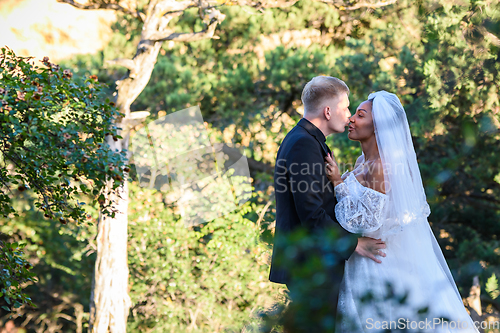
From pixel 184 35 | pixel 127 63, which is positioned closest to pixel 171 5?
pixel 184 35

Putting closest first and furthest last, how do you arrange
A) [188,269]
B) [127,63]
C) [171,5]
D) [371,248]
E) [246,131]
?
1. [371,248]
2. [127,63]
3. [171,5]
4. [188,269]
5. [246,131]

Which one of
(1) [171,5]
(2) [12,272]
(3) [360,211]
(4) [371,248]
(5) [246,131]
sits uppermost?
(1) [171,5]

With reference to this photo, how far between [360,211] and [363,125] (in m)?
0.61

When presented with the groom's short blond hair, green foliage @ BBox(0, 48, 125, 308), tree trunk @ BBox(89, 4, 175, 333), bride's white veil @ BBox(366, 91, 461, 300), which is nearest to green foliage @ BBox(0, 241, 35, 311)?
green foliage @ BBox(0, 48, 125, 308)

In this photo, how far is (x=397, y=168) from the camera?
8.28 feet

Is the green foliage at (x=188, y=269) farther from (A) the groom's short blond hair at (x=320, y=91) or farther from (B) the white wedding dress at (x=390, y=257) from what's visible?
(A) the groom's short blond hair at (x=320, y=91)

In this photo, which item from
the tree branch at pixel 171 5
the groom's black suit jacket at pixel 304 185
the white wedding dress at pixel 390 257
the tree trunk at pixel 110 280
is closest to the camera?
the groom's black suit jacket at pixel 304 185

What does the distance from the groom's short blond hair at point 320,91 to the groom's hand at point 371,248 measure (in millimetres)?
837

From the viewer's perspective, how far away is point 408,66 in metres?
6.82

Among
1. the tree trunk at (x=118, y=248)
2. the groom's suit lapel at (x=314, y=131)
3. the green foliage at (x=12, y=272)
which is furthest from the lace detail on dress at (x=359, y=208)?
the tree trunk at (x=118, y=248)

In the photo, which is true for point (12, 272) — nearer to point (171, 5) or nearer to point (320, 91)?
point (320, 91)

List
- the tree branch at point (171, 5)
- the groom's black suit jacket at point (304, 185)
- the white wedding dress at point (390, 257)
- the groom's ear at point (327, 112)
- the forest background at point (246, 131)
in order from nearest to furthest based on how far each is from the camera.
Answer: the groom's black suit jacket at point (304, 185) → the white wedding dress at point (390, 257) → the groom's ear at point (327, 112) → the tree branch at point (171, 5) → the forest background at point (246, 131)

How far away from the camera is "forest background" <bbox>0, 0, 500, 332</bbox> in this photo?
6145 millimetres

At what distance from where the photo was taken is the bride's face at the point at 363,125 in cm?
265
